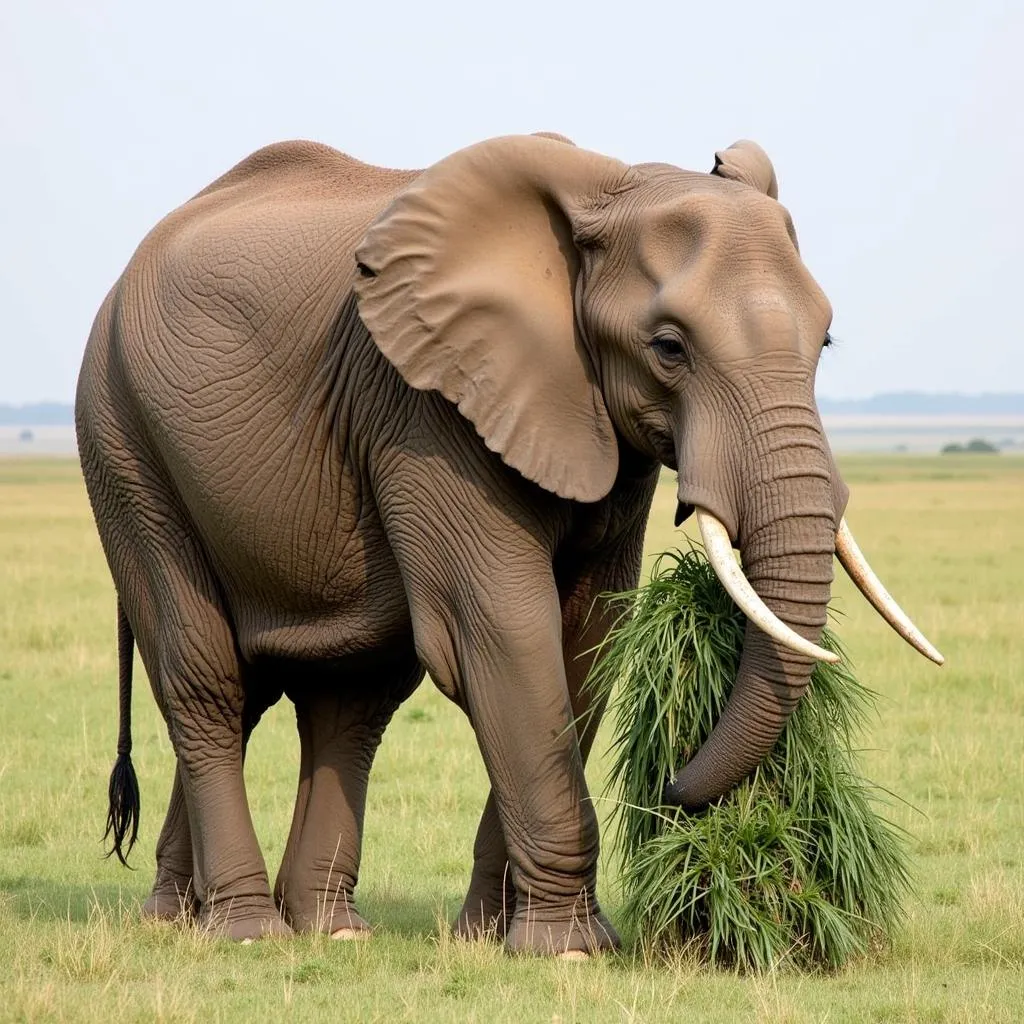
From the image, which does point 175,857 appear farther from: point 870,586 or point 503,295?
point 870,586

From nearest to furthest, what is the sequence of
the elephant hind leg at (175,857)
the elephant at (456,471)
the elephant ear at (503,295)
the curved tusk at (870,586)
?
the elephant at (456,471) → the curved tusk at (870,586) → the elephant ear at (503,295) → the elephant hind leg at (175,857)

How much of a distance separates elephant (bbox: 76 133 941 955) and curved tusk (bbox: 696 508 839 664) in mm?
11

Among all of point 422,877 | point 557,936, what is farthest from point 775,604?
point 422,877

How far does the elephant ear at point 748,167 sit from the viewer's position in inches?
268

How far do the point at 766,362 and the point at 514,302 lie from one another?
975mm

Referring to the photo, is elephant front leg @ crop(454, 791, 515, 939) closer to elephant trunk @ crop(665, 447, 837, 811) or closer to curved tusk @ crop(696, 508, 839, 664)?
elephant trunk @ crop(665, 447, 837, 811)

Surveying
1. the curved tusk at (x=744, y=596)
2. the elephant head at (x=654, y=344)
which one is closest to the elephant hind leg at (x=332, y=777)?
the elephant head at (x=654, y=344)

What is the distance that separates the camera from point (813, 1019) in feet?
19.6

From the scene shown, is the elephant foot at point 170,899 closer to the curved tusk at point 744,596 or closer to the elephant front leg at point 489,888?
the elephant front leg at point 489,888

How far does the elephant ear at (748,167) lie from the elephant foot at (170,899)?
3.63 metres

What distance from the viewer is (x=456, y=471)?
22.4 feet

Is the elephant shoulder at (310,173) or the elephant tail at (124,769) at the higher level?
the elephant shoulder at (310,173)

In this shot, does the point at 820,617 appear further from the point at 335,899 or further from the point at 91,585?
the point at 91,585

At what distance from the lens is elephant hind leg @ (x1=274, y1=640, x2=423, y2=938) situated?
8.05m
